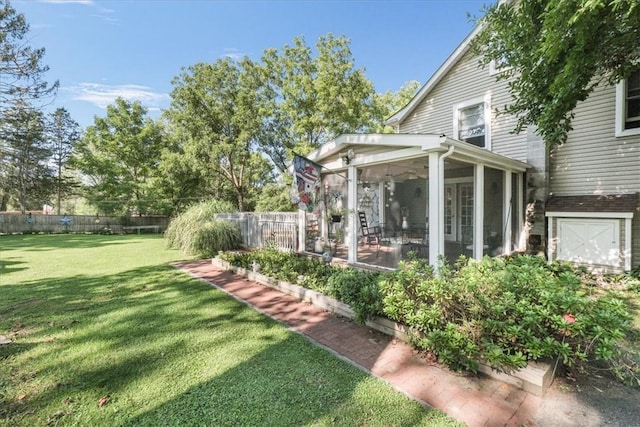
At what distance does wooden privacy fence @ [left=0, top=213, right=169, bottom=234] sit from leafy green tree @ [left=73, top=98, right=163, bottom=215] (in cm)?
91

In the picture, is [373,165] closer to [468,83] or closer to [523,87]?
[523,87]

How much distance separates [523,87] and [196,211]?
399 inches

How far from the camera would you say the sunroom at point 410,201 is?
5.51 meters

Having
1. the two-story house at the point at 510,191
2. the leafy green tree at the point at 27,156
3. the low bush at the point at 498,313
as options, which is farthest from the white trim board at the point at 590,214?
the leafy green tree at the point at 27,156

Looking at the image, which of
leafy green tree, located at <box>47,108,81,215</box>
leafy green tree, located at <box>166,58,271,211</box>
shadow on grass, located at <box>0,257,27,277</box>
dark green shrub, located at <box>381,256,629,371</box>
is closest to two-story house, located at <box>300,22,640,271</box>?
dark green shrub, located at <box>381,256,629,371</box>

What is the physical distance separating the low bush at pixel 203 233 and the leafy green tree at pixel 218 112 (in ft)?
25.6

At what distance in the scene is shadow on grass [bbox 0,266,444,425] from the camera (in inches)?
87.7

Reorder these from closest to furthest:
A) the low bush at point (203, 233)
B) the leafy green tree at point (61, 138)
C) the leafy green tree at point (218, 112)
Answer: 1. the low bush at point (203, 233)
2. the leafy green tree at point (218, 112)
3. the leafy green tree at point (61, 138)

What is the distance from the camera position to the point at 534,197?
7.24 m

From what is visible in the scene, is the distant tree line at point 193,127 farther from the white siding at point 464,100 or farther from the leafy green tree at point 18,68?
the white siding at point 464,100

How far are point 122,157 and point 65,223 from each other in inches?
249

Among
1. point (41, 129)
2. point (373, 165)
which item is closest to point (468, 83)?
point (373, 165)

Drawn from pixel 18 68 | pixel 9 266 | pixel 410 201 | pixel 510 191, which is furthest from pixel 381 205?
pixel 18 68

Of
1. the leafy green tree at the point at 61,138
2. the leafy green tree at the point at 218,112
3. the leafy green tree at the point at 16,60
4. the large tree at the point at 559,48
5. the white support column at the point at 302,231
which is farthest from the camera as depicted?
the leafy green tree at the point at 61,138
